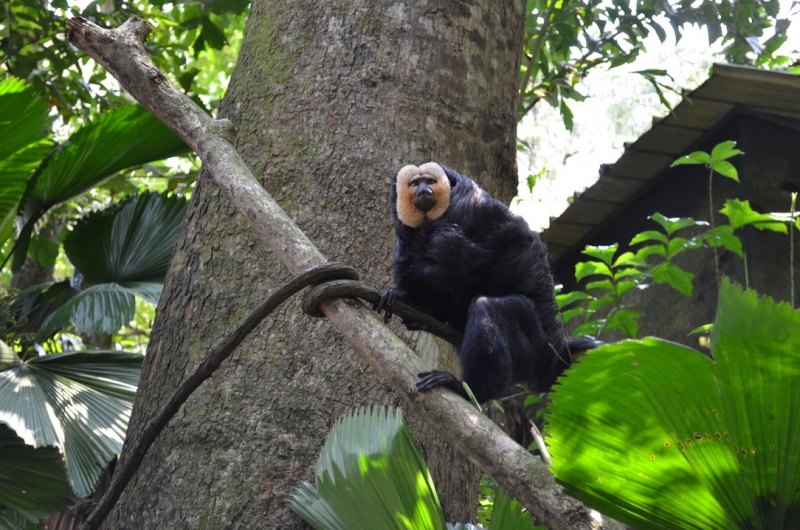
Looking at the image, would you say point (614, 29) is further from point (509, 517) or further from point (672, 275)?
point (509, 517)

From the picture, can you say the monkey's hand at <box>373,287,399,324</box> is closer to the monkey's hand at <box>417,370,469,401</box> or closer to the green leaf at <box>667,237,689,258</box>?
the monkey's hand at <box>417,370,469,401</box>

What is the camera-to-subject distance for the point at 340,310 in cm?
179

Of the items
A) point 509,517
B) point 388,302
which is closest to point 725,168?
point 388,302

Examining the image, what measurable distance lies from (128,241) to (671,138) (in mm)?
3372

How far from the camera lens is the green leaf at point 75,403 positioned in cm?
A: 274

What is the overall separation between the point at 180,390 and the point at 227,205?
803 millimetres

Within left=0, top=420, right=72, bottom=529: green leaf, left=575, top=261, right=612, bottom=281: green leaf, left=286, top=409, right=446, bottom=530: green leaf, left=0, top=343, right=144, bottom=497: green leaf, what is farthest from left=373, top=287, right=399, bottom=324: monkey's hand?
left=575, top=261, right=612, bottom=281: green leaf

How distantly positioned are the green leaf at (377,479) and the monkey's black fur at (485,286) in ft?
2.81

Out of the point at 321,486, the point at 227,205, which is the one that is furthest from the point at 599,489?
the point at 227,205

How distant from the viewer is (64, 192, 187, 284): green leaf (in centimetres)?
396

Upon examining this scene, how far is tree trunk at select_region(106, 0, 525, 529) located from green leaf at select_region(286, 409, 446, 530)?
20.5 inches

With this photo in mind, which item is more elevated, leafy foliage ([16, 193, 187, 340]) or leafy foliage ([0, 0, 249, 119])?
→ leafy foliage ([0, 0, 249, 119])

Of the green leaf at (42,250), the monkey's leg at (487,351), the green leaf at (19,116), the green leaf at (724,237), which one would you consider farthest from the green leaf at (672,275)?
the green leaf at (42,250)

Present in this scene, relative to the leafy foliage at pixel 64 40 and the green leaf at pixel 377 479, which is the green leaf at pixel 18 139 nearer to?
the leafy foliage at pixel 64 40
